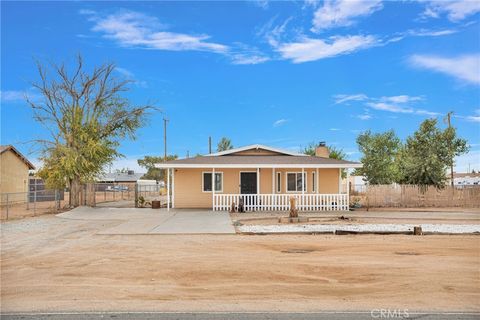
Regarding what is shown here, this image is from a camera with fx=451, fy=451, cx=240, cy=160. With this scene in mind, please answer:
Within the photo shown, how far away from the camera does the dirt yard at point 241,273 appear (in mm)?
6848

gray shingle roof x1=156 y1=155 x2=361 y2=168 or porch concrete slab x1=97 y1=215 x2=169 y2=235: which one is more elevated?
gray shingle roof x1=156 y1=155 x2=361 y2=168

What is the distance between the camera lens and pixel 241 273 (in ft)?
29.2

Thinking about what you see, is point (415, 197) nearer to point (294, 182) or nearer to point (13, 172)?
point (294, 182)

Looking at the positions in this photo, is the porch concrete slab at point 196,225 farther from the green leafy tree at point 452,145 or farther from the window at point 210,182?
the green leafy tree at point 452,145

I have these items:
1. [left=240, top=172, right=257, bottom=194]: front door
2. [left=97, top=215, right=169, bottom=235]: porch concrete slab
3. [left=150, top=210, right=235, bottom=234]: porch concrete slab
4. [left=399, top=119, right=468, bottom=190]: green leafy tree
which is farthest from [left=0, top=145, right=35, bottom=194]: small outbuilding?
[left=399, top=119, right=468, bottom=190]: green leafy tree

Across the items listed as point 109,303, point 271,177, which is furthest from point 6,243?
point 271,177

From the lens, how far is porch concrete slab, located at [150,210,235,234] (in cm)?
1552

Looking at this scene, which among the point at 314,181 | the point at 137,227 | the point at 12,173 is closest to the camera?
the point at 137,227

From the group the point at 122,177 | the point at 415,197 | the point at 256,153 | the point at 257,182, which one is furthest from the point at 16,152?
the point at 122,177

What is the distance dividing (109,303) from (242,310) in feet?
6.67

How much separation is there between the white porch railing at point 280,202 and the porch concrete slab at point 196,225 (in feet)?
13.3

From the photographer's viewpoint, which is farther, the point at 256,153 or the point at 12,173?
the point at 12,173

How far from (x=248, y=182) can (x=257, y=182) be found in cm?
133

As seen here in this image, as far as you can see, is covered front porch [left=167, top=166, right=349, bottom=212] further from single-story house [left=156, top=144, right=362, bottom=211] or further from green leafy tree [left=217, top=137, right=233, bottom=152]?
green leafy tree [left=217, top=137, right=233, bottom=152]
